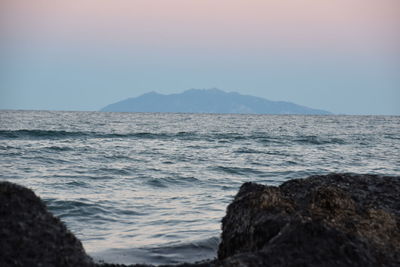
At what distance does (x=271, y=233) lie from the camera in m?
3.76

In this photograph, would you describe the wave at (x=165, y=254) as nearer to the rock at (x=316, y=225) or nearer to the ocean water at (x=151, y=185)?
the ocean water at (x=151, y=185)

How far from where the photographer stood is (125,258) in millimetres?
6875

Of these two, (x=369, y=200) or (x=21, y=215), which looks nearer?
(x=21, y=215)

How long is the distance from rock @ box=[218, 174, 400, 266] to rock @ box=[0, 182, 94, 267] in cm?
110

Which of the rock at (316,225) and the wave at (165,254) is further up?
the rock at (316,225)

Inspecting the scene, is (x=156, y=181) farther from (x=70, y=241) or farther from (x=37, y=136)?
(x=37, y=136)

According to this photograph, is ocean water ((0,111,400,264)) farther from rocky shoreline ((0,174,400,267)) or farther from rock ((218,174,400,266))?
rocky shoreline ((0,174,400,267))

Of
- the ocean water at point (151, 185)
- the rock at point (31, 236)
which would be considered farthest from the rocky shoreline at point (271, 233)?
the ocean water at point (151, 185)

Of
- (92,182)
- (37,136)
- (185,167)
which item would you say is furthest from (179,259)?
(37,136)

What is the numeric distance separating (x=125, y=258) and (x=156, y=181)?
27.3 ft

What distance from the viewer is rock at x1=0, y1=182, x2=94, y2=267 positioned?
9.72 feet

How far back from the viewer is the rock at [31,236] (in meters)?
2.96

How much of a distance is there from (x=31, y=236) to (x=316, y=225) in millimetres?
2060

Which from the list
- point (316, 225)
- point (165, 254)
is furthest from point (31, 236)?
point (165, 254)
